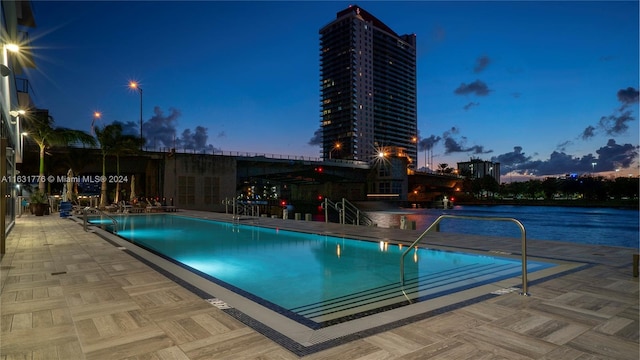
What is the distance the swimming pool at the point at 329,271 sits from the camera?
214 inches

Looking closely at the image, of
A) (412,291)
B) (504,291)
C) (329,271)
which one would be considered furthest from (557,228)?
(412,291)

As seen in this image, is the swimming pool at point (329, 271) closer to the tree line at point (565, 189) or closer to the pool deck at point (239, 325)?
the pool deck at point (239, 325)

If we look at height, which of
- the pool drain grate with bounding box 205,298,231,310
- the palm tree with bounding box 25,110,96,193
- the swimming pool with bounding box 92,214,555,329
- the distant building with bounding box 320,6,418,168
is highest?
the distant building with bounding box 320,6,418,168

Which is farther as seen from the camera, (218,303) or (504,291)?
(504,291)

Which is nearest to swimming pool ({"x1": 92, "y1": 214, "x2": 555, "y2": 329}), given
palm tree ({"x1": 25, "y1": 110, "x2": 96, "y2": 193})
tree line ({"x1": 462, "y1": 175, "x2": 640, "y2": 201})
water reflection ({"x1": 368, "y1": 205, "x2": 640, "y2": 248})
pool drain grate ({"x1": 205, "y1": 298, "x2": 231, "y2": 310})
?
pool drain grate ({"x1": 205, "y1": 298, "x2": 231, "y2": 310})

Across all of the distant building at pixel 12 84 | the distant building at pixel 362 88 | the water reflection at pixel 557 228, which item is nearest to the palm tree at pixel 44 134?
the distant building at pixel 12 84

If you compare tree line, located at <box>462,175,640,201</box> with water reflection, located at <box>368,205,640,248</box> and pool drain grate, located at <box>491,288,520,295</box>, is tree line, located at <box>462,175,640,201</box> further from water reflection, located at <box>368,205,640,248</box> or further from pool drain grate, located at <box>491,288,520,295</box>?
pool drain grate, located at <box>491,288,520,295</box>

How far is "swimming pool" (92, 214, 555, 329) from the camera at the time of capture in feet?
17.8

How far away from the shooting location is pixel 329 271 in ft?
26.3

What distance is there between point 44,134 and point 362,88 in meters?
145

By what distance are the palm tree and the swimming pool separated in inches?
811

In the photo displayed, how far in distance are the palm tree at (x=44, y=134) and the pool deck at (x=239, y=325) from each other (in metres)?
25.4

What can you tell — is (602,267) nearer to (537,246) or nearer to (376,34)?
(537,246)

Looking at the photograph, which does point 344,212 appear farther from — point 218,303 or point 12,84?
point 12,84
